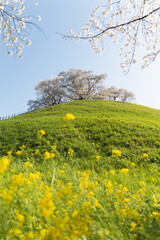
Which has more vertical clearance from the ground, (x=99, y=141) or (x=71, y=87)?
(x=71, y=87)

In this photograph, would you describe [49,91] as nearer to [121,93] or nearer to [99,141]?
[121,93]

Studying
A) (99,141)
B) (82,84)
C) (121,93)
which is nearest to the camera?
(99,141)

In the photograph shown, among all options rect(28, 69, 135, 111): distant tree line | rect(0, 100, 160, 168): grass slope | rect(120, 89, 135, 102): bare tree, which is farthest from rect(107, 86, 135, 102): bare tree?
rect(0, 100, 160, 168): grass slope

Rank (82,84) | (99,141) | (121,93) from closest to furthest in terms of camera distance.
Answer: (99,141) < (82,84) < (121,93)

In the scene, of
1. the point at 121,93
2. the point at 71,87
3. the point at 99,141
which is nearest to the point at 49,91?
the point at 71,87

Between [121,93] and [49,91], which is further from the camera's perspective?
[121,93]

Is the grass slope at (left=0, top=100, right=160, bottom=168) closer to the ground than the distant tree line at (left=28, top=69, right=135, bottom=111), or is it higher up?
closer to the ground

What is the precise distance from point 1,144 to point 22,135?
126 cm

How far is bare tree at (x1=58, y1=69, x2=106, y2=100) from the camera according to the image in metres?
33.9

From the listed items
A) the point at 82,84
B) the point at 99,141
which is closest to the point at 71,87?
the point at 82,84

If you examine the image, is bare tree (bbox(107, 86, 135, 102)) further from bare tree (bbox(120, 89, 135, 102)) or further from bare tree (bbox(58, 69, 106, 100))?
bare tree (bbox(58, 69, 106, 100))

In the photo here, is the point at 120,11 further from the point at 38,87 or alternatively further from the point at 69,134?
the point at 38,87

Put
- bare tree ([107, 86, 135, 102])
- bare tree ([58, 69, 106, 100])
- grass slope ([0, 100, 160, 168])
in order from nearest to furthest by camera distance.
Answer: grass slope ([0, 100, 160, 168]) < bare tree ([58, 69, 106, 100]) < bare tree ([107, 86, 135, 102])

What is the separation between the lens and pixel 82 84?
114 ft
